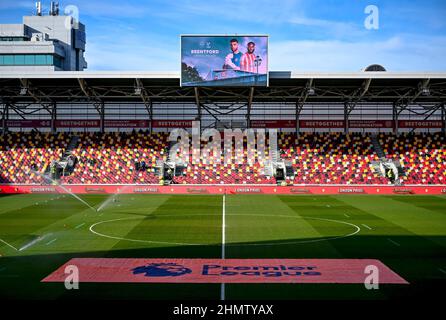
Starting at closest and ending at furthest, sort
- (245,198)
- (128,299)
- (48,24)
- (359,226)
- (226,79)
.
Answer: (128,299) < (359,226) < (245,198) < (226,79) < (48,24)

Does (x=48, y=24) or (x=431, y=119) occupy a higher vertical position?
(x=48, y=24)

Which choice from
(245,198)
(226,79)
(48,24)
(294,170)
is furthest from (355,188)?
(48,24)

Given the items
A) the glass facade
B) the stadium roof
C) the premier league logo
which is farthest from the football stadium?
the glass facade

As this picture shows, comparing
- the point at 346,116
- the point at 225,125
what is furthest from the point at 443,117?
the point at 225,125

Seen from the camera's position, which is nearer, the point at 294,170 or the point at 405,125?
the point at 294,170

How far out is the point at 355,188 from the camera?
51.5 metres

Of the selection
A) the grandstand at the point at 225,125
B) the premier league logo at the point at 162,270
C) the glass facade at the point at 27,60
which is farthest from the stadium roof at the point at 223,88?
the premier league logo at the point at 162,270

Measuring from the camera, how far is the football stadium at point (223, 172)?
20250 millimetres

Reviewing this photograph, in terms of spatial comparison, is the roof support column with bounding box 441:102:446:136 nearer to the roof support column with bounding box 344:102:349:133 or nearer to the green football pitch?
the roof support column with bounding box 344:102:349:133

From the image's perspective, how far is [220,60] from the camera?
49031 millimetres

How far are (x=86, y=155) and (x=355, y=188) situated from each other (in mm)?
28563

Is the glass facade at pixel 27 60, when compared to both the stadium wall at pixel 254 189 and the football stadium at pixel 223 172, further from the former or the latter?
the stadium wall at pixel 254 189

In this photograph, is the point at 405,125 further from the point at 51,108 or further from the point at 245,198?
the point at 51,108

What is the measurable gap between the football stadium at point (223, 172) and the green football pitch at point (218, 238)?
0.49ft
